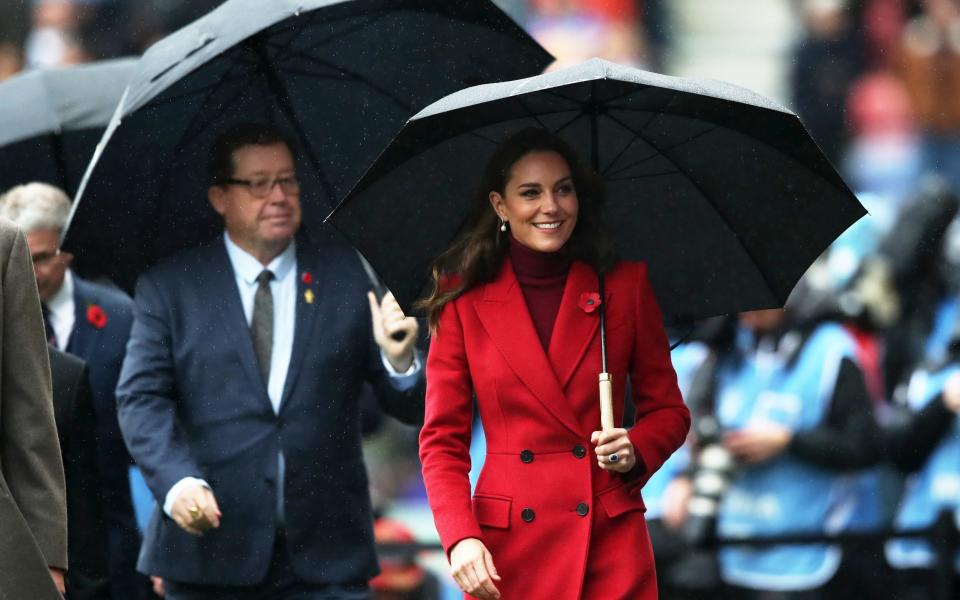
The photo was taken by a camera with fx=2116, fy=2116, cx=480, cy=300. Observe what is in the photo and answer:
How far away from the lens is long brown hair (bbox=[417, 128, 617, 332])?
579 cm

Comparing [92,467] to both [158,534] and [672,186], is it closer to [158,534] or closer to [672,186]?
[158,534]

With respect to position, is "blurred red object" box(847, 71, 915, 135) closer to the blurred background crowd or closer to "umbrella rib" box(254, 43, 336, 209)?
the blurred background crowd

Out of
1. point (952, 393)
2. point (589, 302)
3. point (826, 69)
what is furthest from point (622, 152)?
point (826, 69)

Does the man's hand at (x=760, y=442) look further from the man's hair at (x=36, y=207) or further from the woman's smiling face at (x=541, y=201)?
the woman's smiling face at (x=541, y=201)

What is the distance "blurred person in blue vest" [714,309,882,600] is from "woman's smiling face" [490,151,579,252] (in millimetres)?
3438

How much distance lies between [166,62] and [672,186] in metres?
1.60

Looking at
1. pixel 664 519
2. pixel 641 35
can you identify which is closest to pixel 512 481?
pixel 664 519

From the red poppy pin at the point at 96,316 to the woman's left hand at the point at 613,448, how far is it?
9.45ft

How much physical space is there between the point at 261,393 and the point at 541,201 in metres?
1.48

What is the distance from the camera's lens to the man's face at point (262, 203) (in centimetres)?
693

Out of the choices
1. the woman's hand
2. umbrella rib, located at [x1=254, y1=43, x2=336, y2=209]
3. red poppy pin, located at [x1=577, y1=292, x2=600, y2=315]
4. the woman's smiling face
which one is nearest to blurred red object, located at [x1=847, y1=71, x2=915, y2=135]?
umbrella rib, located at [x1=254, y1=43, x2=336, y2=209]

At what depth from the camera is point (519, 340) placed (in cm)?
565

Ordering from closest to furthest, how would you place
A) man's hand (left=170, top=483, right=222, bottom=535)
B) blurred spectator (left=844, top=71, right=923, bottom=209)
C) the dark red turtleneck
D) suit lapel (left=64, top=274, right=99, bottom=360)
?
the dark red turtleneck
man's hand (left=170, top=483, right=222, bottom=535)
suit lapel (left=64, top=274, right=99, bottom=360)
blurred spectator (left=844, top=71, right=923, bottom=209)

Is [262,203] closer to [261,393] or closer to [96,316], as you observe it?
[261,393]
